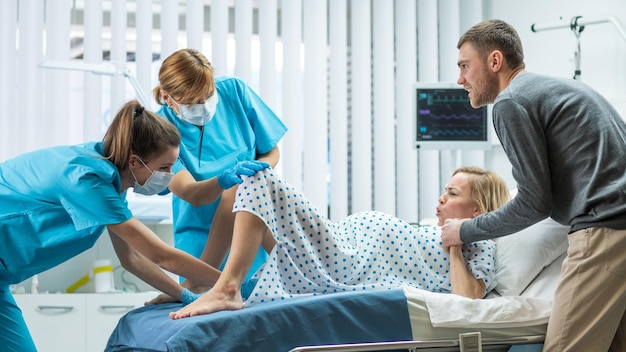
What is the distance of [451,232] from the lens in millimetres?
2494

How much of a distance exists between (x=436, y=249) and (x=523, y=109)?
0.64 m

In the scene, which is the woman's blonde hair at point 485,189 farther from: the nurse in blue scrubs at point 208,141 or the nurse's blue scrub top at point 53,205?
the nurse's blue scrub top at point 53,205

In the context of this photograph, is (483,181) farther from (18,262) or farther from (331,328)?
(18,262)

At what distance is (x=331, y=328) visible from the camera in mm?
2127

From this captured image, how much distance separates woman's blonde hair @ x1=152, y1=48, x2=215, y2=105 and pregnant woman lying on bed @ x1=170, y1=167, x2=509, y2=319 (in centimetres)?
47

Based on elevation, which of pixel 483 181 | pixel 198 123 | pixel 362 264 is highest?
pixel 198 123

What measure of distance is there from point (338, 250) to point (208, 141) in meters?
0.66

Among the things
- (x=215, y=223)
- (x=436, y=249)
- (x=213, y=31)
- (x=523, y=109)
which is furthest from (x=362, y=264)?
(x=213, y=31)

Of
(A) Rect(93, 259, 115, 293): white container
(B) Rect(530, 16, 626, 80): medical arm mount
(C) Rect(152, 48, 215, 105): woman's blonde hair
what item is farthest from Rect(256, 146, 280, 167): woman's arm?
(B) Rect(530, 16, 626, 80): medical arm mount

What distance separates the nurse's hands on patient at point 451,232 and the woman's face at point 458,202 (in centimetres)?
18

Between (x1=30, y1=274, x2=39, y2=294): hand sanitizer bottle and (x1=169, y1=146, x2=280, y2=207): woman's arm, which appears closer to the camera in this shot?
(x1=169, y1=146, x2=280, y2=207): woman's arm

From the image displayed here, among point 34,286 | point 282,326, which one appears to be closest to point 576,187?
point 282,326

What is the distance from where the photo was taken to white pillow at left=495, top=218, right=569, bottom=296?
2492 mm

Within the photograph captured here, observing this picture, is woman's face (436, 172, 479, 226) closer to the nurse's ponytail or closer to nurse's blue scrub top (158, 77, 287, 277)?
nurse's blue scrub top (158, 77, 287, 277)
